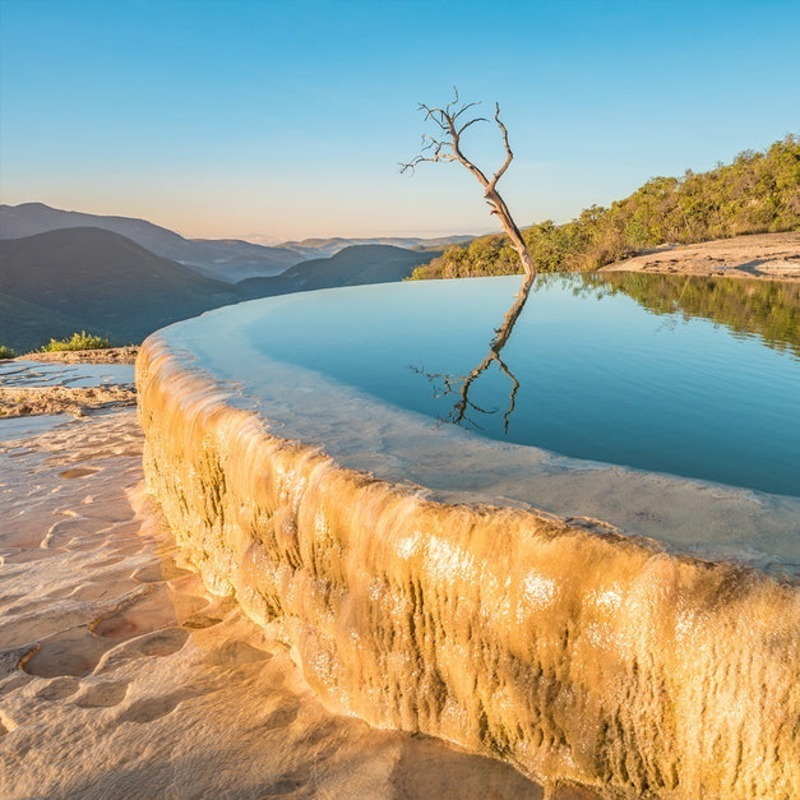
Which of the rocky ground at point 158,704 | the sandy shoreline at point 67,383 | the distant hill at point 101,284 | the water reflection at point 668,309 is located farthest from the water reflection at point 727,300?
the distant hill at point 101,284

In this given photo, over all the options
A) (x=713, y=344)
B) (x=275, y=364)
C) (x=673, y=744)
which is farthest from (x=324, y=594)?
(x=713, y=344)

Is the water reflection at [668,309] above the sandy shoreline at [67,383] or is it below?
above

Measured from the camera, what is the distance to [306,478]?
239 cm

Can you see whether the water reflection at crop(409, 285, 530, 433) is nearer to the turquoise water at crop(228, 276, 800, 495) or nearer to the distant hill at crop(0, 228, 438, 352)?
the turquoise water at crop(228, 276, 800, 495)

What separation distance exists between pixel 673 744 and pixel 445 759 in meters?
0.74

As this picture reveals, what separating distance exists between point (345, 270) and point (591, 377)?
8946cm

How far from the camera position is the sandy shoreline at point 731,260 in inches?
463

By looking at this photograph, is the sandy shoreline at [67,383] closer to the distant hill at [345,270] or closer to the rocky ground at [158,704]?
the rocky ground at [158,704]

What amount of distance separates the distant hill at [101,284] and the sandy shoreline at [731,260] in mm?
40824

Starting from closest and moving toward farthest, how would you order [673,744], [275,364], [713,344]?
[673,744] → [275,364] → [713,344]

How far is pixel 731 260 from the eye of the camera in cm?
1306

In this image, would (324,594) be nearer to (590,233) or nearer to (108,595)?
(108,595)

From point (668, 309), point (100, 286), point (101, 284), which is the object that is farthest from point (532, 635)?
point (101, 284)

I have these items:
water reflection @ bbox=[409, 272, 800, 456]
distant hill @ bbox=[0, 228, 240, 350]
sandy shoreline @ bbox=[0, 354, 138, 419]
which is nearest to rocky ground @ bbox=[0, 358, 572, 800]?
water reflection @ bbox=[409, 272, 800, 456]
